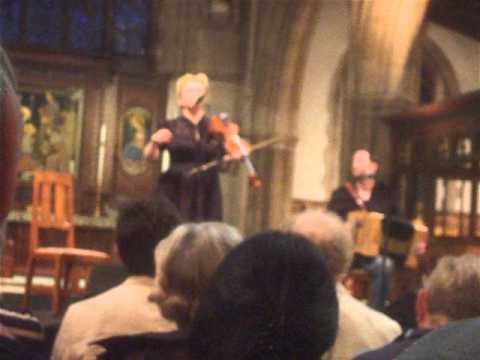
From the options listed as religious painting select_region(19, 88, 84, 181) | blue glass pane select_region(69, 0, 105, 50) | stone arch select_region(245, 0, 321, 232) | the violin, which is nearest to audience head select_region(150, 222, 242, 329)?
the violin

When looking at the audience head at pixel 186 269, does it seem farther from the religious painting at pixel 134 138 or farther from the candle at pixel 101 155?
the candle at pixel 101 155

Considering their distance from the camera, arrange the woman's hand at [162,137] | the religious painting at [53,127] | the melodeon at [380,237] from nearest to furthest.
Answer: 1. the woman's hand at [162,137]
2. the melodeon at [380,237]
3. the religious painting at [53,127]

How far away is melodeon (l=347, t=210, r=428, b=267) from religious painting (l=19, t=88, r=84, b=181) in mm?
7136

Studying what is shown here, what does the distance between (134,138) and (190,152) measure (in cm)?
744

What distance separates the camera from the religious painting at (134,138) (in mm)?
12836

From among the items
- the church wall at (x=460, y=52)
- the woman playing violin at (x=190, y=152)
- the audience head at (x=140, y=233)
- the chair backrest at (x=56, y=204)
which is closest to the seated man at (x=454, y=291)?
the audience head at (x=140, y=233)

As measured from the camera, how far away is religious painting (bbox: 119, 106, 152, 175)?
42.1 ft

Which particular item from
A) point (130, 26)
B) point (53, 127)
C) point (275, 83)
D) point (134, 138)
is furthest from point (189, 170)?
point (130, 26)

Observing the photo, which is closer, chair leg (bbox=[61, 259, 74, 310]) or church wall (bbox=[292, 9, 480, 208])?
chair leg (bbox=[61, 259, 74, 310])

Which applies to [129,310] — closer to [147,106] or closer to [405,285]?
[405,285]

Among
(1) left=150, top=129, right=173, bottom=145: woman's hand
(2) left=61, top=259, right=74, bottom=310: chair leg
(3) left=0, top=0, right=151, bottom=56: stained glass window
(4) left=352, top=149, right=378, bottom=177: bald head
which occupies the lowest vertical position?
(2) left=61, top=259, right=74, bottom=310: chair leg

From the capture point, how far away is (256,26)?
13055 mm

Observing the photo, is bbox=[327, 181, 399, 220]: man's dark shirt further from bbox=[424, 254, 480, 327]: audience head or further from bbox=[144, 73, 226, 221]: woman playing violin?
bbox=[424, 254, 480, 327]: audience head

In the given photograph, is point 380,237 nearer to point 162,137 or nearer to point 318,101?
point 162,137
